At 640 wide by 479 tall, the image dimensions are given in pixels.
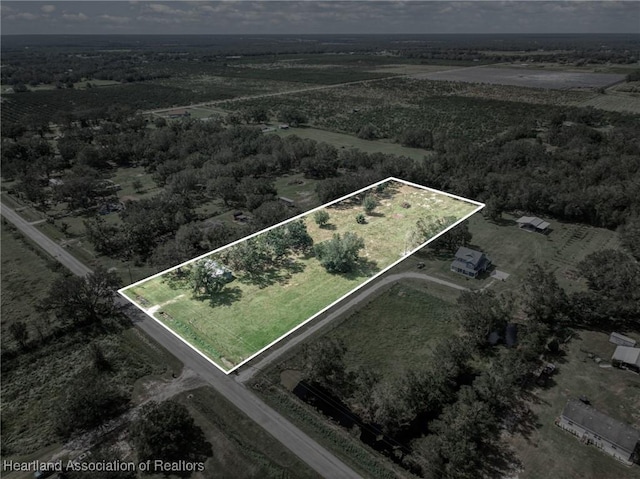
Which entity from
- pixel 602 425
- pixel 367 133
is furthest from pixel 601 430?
pixel 367 133

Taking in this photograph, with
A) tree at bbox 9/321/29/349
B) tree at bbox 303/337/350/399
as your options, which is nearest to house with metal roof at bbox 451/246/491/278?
tree at bbox 303/337/350/399

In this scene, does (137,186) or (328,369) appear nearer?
(328,369)

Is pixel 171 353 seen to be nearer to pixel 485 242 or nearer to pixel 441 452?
pixel 441 452

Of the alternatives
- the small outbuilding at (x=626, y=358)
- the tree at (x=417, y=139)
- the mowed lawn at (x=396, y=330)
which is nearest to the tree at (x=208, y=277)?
the mowed lawn at (x=396, y=330)

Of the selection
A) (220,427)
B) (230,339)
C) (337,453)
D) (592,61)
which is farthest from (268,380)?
(592,61)

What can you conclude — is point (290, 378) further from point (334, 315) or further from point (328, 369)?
point (334, 315)

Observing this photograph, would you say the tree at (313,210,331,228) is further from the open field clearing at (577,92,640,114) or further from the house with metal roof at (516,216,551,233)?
the open field clearing at (577,92,640,114)

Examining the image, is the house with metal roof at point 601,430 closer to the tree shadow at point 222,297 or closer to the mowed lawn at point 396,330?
the mowed lawn at point 396,330
